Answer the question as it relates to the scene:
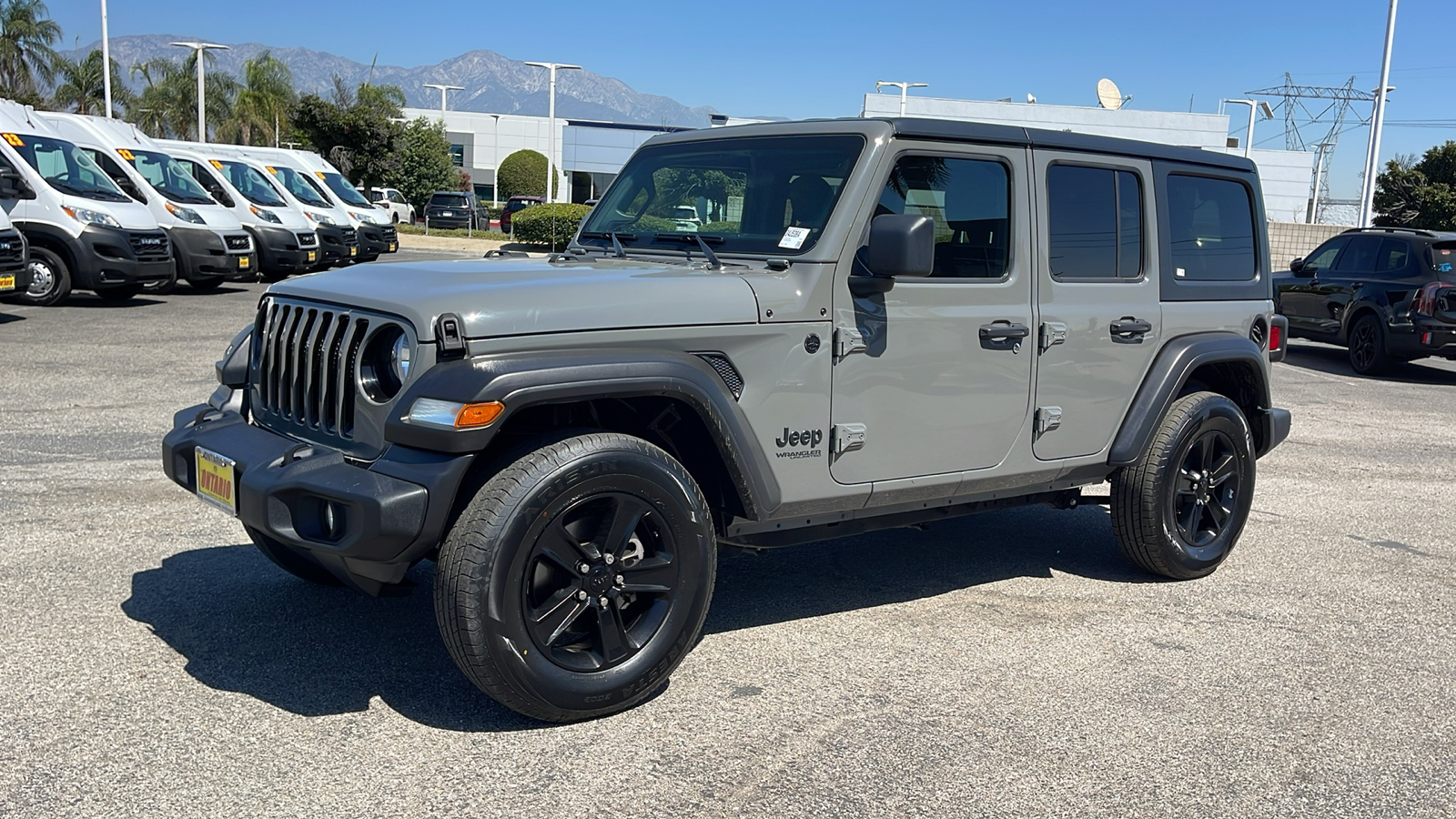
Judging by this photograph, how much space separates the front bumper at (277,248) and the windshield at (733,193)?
1560cm

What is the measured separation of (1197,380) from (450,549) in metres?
3.94

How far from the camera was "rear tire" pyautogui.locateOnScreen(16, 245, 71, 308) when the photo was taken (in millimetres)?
15141

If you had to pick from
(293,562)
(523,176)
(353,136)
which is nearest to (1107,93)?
(293,562)

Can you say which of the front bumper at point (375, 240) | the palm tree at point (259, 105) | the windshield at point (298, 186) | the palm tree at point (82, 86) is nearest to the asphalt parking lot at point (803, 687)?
the windshield at point (298, 186)

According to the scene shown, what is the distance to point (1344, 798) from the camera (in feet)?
11.8

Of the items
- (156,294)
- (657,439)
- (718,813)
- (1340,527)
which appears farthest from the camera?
(156,294)

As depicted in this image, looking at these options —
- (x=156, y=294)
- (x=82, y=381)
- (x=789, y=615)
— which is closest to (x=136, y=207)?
(x=156, y=294)

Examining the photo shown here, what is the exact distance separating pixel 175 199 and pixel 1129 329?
16303 millimetres

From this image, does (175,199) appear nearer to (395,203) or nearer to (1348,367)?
(1348,367)

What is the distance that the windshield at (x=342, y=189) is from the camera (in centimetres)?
2359

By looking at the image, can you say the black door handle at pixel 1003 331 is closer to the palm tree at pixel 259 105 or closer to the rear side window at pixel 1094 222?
the rear side window at pixel 1094 222

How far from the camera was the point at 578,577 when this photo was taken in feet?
12.4

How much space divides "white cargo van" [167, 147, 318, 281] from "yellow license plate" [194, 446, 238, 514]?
1572cm

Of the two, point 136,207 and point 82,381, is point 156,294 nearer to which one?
point 136,207
